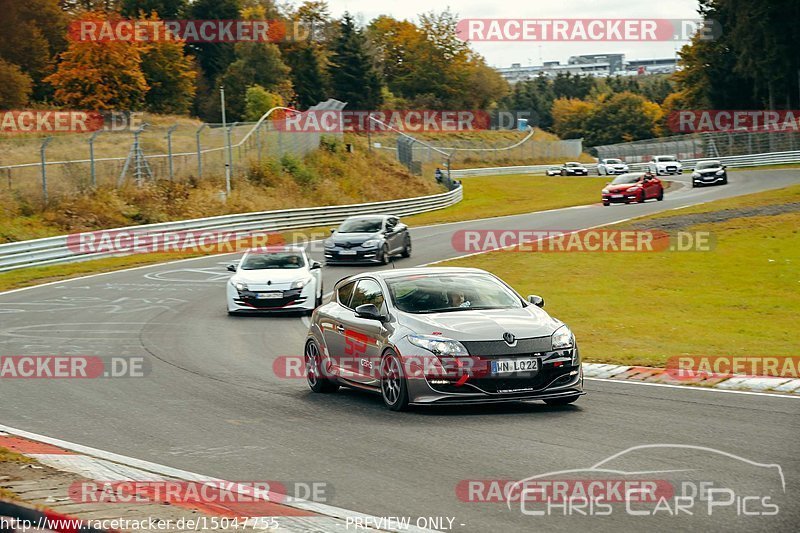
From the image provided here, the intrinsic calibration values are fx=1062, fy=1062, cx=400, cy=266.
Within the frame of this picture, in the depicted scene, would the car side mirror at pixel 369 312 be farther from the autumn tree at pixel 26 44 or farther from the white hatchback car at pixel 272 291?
the autumn tree at pixel 26 44

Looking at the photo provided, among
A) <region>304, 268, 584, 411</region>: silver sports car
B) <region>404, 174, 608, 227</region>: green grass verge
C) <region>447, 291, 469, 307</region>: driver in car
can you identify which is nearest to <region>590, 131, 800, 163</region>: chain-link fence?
<region>404, 174, 608, 227</region>: green grass verge

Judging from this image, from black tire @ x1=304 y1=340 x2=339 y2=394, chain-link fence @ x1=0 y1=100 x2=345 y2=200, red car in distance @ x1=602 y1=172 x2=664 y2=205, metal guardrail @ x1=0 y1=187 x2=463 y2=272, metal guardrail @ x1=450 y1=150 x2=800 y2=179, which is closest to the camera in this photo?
black tire @ x1=304 y1=340 x2=339 y2=394

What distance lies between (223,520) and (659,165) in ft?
239

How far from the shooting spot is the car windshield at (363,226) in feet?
106

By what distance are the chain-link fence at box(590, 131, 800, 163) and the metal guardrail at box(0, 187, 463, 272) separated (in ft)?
105

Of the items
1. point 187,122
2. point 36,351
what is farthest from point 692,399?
point 187,122

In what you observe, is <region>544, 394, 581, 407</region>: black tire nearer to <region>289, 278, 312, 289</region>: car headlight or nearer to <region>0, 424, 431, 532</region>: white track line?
<region>0, 424, 431, 532</region>: white track line

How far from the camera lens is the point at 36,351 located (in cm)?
1661

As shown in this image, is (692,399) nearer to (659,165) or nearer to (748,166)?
(659,165)

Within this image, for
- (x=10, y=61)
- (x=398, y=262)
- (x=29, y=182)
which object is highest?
(x=10, y=61)

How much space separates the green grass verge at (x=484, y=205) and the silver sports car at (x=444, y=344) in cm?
1782

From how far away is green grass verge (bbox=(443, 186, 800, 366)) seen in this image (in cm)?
1645

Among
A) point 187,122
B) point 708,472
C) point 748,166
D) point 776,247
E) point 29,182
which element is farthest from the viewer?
point 748,166

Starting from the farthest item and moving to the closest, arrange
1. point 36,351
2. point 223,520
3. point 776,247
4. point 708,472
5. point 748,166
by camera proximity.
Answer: point 748,166, point 776,247, point 36,351, point 708,472, point 223,520
